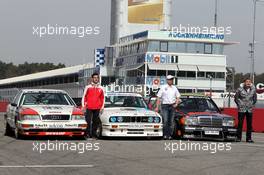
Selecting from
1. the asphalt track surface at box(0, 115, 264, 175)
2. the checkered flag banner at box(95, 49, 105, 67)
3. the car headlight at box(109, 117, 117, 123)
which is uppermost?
the checkered flag banner at box(95, 49, 105, 67)

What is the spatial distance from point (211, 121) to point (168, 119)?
113 centimetres

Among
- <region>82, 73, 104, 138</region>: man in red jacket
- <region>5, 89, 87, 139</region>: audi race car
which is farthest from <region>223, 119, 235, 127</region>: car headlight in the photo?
<region>5, 89, 87, 139</region>: audi race car

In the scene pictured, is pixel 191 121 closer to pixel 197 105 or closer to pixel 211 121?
pixel 211 121

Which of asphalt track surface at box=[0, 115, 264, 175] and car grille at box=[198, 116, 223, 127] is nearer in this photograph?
asphalt track surface at box=[0, 115, 264, 175]

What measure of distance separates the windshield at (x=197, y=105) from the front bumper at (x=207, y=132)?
1.11 metres

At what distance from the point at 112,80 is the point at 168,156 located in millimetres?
72736

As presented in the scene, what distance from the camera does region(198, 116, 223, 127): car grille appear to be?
16.6 meters

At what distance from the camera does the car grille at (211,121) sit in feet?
54.5

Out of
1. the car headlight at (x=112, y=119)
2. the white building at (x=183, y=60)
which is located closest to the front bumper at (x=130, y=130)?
the car headlight at (x=112, y=119)

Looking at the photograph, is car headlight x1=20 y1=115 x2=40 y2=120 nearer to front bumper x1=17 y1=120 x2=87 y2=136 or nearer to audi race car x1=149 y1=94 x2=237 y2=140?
front bumper x1=17 y1=120 x2=87 y2=136

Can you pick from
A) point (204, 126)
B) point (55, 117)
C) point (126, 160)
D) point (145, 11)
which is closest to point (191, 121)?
point (204, 126)

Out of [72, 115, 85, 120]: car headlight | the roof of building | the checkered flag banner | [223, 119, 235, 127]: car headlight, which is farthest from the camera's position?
the roof of building

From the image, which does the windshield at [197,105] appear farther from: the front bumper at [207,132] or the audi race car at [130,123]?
the audi race car at [130,123]

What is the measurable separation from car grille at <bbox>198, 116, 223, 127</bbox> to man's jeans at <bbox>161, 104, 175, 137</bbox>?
2.48ft
